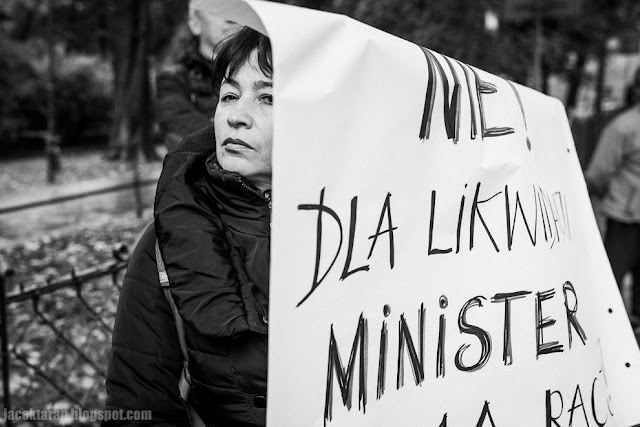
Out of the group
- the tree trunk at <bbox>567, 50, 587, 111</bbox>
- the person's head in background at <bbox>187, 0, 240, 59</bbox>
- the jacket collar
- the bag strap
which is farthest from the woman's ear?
the tree trunk at <bbox>567, 50, 587, 111</bbox>

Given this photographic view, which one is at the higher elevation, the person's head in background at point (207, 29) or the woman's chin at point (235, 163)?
the person's head in background at point (207, 29)

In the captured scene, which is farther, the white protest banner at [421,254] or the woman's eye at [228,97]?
the woman's eye at [228,97]

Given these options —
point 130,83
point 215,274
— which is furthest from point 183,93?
point 130,83

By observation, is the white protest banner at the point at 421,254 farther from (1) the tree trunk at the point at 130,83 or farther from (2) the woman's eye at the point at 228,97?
(1) the tree trunk at the point at 130,83

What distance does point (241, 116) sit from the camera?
1.44 m

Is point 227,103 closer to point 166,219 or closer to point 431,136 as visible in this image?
point 166,219

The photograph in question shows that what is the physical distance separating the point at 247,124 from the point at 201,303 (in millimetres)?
335

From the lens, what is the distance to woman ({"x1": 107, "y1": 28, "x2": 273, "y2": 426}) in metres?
1.44

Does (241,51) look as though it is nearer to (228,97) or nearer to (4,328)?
(228,97)

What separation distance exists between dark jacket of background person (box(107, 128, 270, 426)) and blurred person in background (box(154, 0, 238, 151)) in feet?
4.36

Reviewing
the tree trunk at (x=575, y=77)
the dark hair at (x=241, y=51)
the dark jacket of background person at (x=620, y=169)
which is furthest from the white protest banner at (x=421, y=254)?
the tree trunk at (x=575, y=77)

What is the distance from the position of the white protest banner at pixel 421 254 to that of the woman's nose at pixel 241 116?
0.58ft

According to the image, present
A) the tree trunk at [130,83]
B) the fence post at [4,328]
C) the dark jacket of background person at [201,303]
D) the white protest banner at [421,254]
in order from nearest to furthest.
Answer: the white protest banner at [421,254] < the dark jacket of background person at [201,303] < the fence post at [4,328] < the tree trunk at [130,83]

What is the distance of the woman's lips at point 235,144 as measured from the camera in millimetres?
1457
